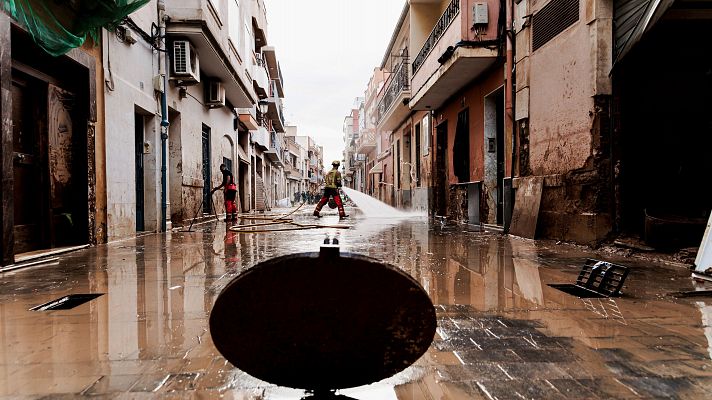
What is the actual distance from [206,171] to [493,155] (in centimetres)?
920

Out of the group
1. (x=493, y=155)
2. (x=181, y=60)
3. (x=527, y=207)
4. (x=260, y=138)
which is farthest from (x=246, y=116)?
(x=527, y=207)

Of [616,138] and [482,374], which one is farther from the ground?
[616,138]

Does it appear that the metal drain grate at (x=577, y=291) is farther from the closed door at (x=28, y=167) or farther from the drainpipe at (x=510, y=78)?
the closed door at (x=28, y=167)

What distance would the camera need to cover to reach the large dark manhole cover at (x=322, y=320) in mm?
1506

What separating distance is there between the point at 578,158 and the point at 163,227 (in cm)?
896

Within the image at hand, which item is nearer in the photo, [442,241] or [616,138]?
[616,138]

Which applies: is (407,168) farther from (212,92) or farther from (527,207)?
(527,207)

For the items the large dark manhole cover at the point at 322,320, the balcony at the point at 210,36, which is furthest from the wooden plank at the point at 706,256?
the balcony at the point at 210,36

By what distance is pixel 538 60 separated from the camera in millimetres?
8617

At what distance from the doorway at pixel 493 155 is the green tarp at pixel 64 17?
28.0ft

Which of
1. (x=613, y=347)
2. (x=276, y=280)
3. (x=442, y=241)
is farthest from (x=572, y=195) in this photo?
(x=276, y=280)

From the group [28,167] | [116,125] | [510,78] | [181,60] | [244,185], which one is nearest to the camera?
[28,167]

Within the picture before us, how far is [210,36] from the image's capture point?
11.4 m

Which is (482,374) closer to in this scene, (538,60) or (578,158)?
(578,158)
